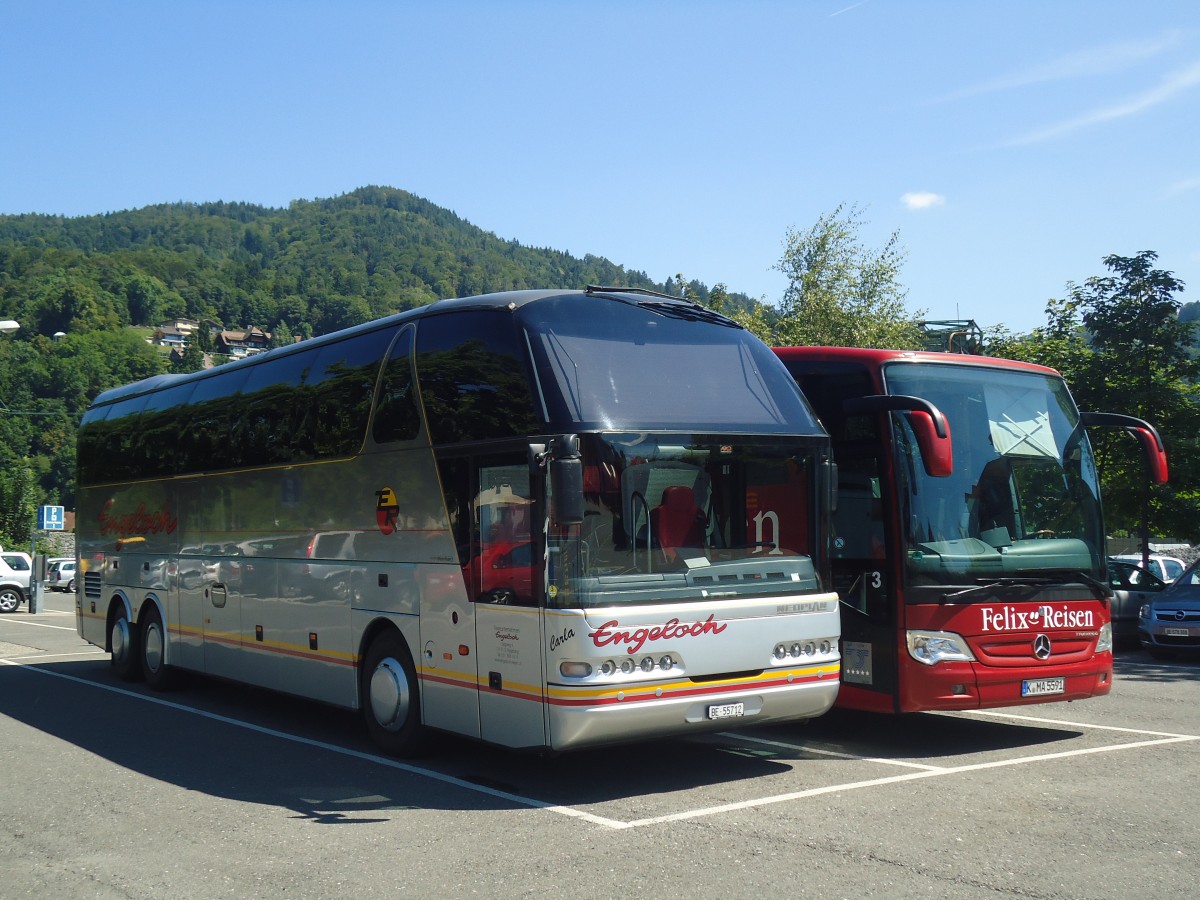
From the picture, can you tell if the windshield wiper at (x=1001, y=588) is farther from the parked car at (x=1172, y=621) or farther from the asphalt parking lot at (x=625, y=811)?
the parked car at (x=1172, y=621)

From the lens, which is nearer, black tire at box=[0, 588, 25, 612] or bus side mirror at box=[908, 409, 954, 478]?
bus side mirror at box=[908, 409, 954, 478]

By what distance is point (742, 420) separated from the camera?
29.3 ft

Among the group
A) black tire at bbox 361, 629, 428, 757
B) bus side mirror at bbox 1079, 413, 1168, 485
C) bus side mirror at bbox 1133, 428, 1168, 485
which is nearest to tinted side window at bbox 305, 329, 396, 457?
black tire at bbox 361, 629, 428, 757

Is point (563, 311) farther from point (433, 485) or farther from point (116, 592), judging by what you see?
point (116, 592)

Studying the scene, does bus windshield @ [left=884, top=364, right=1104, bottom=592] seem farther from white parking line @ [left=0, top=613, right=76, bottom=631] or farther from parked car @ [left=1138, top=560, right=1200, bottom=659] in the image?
white parking line @ [left=0, top=613, right=76, bottom=631]

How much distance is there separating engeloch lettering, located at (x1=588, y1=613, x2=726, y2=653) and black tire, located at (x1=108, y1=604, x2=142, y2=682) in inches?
402

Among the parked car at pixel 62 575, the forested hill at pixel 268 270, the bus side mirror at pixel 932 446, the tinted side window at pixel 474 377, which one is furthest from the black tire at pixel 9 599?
the bus side mirror at pixel 932 446

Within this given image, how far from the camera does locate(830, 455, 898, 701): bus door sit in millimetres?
9859

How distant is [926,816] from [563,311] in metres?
4.23

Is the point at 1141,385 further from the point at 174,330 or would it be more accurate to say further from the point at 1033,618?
the point at 174,330

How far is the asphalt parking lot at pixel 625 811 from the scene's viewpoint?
6.29m

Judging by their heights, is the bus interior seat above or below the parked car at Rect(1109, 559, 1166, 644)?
above

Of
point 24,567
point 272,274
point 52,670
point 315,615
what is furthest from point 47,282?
point 315,615

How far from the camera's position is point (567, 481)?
7672 millimetres
